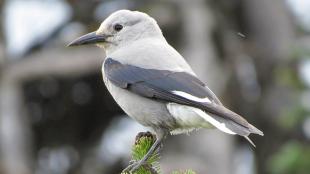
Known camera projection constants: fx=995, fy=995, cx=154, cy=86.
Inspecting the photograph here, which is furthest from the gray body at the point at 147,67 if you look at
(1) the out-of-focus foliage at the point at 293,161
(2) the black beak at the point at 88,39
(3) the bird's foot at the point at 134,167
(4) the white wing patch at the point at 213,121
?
(1) the out-of-focus foliage at the point at 293,161

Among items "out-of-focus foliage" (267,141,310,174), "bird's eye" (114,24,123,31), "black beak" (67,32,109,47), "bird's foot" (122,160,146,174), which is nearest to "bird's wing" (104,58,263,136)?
"black beak" (67,32,109,47)

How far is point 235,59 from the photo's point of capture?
13234 mm

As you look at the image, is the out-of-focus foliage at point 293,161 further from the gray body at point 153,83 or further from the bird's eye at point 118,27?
the bird's eye at point 118,27

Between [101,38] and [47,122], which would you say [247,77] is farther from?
[101,38]

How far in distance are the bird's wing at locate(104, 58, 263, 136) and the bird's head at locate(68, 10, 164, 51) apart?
193 mm

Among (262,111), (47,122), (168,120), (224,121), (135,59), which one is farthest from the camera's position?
(262,111)

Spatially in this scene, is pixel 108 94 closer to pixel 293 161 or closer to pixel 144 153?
pixel 293 161

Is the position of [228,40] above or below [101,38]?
below

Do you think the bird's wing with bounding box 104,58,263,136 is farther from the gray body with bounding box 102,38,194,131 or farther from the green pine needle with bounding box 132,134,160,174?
the green pine needle with bounding box 132,134,160,174

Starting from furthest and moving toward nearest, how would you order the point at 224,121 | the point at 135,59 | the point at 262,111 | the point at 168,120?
the point at 262,111 < the point at 135,59 < the point at 168,120 < the point at 224,121

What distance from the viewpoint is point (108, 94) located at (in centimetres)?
1257

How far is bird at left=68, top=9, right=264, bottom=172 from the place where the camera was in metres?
5.95

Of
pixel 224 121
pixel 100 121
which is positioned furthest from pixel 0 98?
pixel 224 121

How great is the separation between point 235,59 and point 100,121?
209 centimetres
